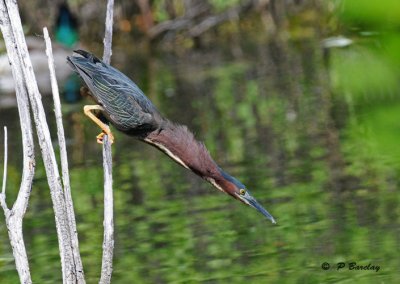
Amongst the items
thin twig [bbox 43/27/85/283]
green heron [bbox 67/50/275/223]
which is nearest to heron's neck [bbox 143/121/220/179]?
green heron [bbox 67/50/275/223]

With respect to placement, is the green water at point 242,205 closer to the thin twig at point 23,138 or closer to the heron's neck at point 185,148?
the heron's neck at point 185,148

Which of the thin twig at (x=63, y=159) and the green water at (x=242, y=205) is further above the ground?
the thin twig at (x=63, y=159)

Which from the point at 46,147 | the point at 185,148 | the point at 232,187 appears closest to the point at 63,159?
the point at 46,147

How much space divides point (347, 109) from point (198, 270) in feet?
13.2

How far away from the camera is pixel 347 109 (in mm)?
8828

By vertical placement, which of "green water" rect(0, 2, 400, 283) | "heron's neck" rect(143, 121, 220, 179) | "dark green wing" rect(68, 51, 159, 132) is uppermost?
"dark green wing" rect(68, 51, 159, 132)

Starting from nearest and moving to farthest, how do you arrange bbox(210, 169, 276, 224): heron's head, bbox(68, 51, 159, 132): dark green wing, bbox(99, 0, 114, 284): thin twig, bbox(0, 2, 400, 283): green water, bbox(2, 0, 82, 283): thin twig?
1. bbox(2, 0, 82, 283): thin twig
2. bbox(99, 0, 114, 284): thin twig
3. bbox(68, 51, 159, 132): dark green wing
4. bbox(210, 169, 276, 224): heron's head
5. bbox(0, 2, 400, 283): green water

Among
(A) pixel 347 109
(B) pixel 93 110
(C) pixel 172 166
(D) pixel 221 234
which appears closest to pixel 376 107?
(B) pixel 93 110

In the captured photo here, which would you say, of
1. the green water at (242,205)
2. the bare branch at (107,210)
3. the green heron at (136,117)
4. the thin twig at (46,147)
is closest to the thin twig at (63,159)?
the thin twig at (46,147)

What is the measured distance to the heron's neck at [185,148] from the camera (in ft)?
12.2

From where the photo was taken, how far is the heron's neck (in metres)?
3.72

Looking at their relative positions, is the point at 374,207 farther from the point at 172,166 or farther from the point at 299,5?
the point at 299,5

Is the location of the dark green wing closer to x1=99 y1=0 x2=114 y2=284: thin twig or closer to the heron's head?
x1=99 y1=0 x2=114 y2=284: thin twig

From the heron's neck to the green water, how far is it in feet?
2.51
